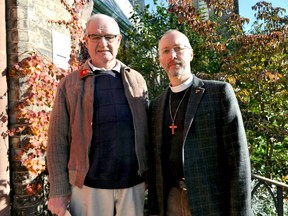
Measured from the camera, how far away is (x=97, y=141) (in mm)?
2346

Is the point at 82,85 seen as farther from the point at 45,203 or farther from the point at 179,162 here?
the point at 45,203

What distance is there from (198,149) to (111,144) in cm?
64

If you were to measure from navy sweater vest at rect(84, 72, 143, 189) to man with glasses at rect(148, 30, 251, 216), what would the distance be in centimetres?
21

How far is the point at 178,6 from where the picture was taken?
4965 millimetres

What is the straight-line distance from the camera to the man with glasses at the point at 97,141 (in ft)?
7.58

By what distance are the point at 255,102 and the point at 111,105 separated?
3176mm

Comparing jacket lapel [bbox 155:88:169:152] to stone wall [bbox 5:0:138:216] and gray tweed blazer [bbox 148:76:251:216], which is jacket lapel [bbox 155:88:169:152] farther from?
stone wall [bbox 5:0:138:216]

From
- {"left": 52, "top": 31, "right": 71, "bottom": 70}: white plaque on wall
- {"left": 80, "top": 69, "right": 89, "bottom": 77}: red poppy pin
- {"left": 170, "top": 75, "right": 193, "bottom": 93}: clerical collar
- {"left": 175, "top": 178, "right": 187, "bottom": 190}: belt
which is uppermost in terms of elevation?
{"left": 52, "top": 31, "right": 71, "bottom": 70}: white plaque on wall

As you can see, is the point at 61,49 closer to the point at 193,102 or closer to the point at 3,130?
the point at 3,130

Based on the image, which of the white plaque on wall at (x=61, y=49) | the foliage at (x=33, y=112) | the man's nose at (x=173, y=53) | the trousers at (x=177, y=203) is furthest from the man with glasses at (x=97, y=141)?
the white plaque on wall at (x=61, y=49)

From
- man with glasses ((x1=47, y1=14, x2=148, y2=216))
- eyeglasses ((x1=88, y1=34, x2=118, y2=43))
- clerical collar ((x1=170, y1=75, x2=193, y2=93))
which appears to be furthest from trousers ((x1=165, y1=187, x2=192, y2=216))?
eyeglasses ((x1=88, y1=34, x2=118, y2=43))

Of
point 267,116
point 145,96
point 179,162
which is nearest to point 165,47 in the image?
point 145,96

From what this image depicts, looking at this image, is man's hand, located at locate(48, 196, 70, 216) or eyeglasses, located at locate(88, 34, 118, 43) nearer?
man's hand, located at locate(48, 196, 70, 216)

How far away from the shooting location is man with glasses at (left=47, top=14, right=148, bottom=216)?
231 cm
